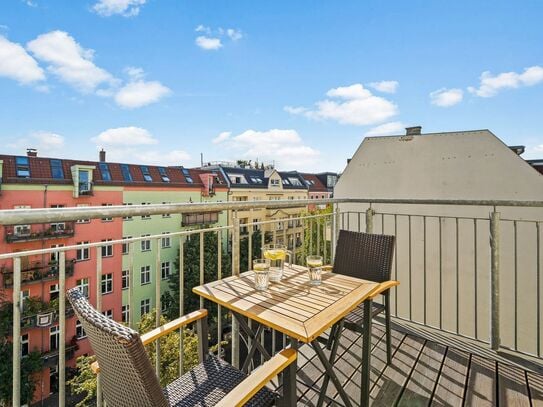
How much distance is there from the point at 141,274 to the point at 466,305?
1611 cm

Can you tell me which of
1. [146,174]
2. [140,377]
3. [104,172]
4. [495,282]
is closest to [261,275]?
[140,377]

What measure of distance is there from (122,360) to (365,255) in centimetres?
192

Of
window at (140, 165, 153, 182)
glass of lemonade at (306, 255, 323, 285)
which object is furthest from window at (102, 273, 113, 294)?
glass of lemonade at (306, 255, 323, 285)

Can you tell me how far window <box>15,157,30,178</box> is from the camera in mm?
13942

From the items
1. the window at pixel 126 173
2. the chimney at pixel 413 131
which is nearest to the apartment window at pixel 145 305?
the window at pixel 126 173

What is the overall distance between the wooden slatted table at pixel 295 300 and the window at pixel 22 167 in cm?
1694

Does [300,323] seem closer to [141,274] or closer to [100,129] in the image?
[141,274]

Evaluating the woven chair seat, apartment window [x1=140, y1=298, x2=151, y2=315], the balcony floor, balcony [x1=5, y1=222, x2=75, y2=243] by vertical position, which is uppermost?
the woven chair seat

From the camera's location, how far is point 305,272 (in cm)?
204

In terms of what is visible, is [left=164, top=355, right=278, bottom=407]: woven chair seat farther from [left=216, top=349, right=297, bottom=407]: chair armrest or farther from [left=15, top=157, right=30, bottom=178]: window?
[left=15, top=157, right=30, bottom=178]: window

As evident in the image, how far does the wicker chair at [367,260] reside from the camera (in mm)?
2178

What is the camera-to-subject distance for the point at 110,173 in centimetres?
1694

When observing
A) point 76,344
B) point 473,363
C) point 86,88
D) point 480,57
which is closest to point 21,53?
point 86,88

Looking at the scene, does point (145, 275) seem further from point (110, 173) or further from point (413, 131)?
point (413, 131)
